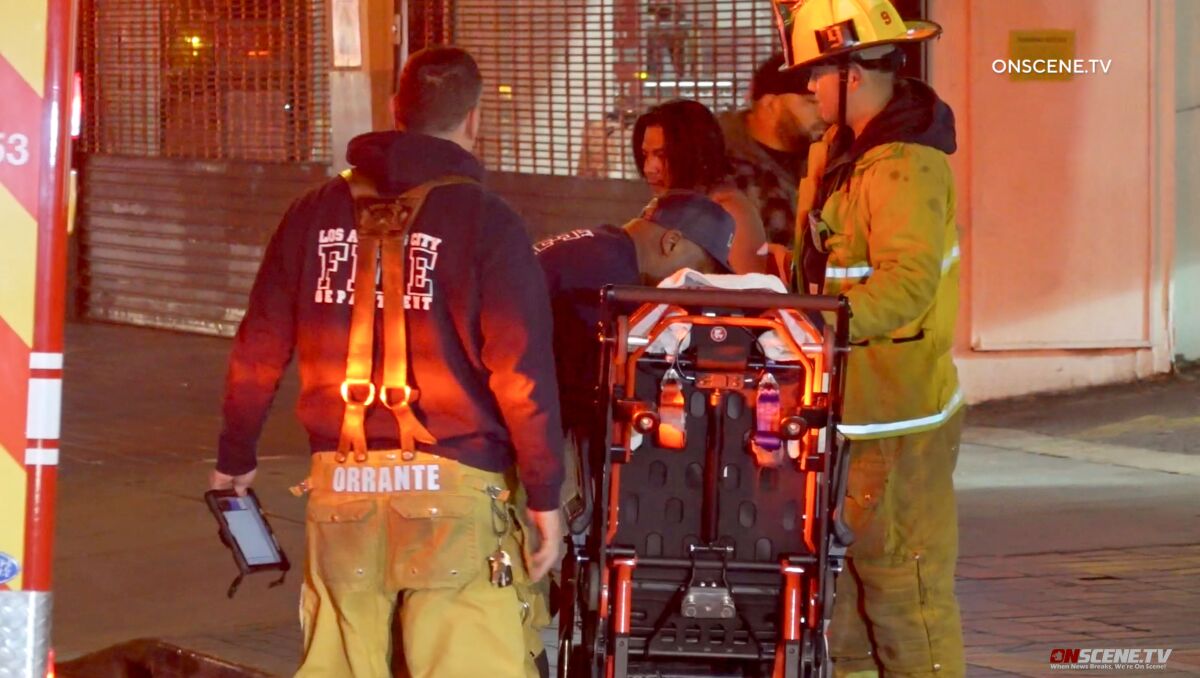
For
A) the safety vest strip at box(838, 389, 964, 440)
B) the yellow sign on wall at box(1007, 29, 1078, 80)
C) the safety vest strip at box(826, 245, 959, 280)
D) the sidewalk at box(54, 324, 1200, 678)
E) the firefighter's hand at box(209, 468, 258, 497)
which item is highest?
the yellow sign on wall at box(1007, 29, 1078, 80)

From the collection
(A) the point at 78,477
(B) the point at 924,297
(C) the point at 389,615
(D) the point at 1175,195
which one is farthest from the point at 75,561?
(D) the point at 1175,195

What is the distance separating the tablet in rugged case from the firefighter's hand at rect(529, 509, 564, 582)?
63cm

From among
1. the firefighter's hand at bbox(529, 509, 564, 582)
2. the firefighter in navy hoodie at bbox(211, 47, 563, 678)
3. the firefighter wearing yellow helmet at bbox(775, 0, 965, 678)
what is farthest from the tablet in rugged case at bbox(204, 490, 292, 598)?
the firefighter wearing yellow helmet at bbox(775, 0, 965, 678)

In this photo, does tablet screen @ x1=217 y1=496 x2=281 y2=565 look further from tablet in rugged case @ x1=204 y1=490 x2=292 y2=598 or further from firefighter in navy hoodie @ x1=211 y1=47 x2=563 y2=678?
firefighter in navy hoodie @ x1=211 y1=47 x2=563 y2=678

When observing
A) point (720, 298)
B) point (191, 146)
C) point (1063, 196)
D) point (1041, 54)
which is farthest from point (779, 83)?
point (191, 146)

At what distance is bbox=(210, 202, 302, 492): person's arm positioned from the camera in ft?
15.0

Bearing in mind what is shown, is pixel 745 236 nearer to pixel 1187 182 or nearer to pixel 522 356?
pixel 522 356

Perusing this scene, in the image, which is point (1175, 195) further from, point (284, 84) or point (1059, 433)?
point (284, 84)

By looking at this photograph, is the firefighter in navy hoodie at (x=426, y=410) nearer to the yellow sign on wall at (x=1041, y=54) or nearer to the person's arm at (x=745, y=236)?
the person's arm at (x=745, y=236)

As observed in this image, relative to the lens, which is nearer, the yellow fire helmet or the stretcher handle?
the stretcher handle

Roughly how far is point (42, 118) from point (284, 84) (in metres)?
11.5

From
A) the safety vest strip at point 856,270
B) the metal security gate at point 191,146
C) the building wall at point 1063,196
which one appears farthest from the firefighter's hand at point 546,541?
the metal security gate at point 191,146

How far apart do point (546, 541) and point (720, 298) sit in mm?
697

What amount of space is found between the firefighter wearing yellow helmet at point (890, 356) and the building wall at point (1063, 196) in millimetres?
5828
